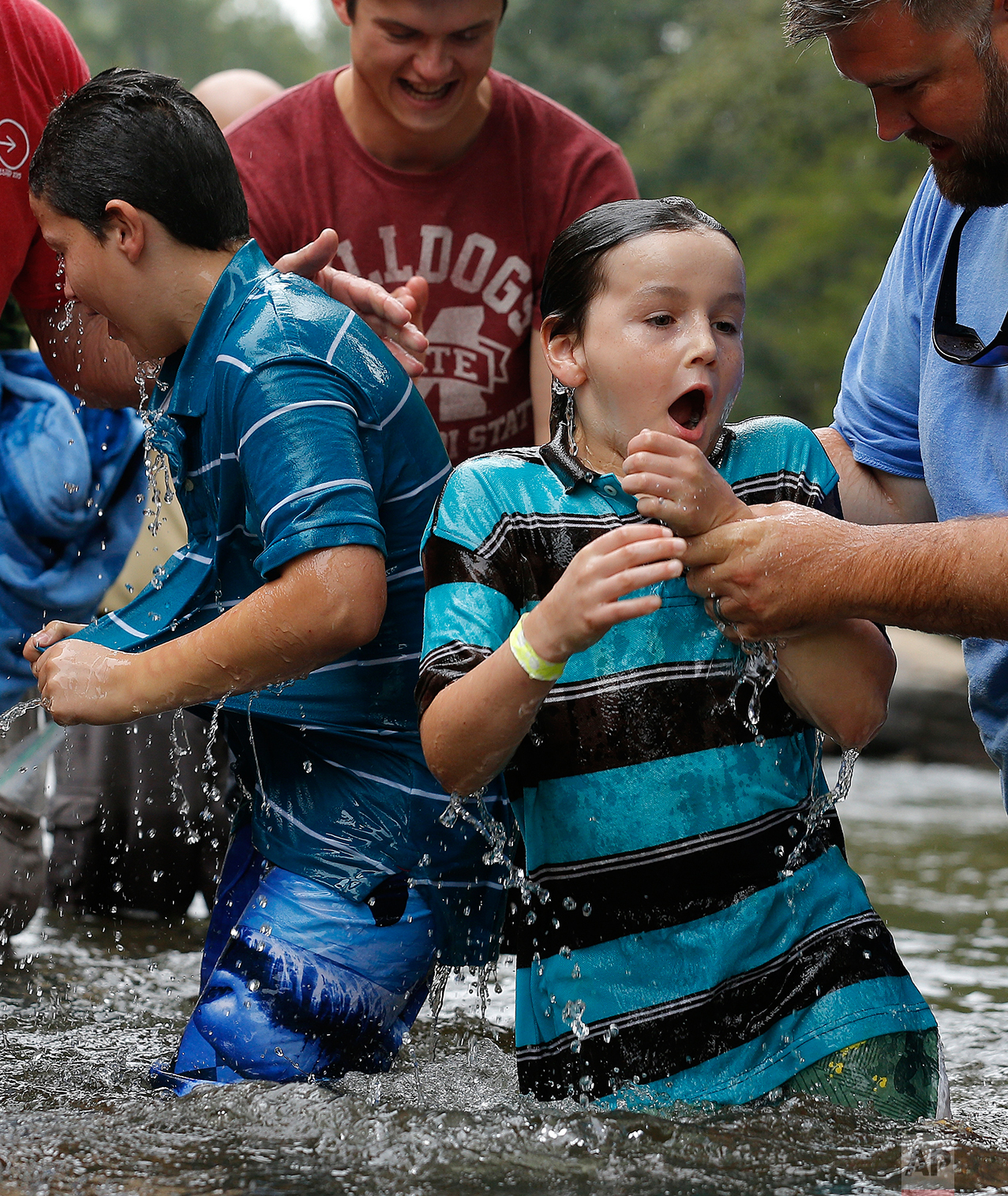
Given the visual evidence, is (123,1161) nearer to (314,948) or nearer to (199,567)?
(314,948)

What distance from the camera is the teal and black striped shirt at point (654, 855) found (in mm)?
2367

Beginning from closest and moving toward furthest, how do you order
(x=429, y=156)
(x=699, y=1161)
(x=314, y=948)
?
1. (x=699, y=1161)
2. (x=314, y=948)
3. (x=429, y=156)

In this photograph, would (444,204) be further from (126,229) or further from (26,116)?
(126,229)

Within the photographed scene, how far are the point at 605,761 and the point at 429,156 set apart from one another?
6.76 ft

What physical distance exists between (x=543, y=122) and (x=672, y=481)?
6.71ft

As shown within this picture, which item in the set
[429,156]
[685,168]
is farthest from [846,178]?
[429,156]

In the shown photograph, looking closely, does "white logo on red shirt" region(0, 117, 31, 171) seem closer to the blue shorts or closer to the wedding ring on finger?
the blue shorts

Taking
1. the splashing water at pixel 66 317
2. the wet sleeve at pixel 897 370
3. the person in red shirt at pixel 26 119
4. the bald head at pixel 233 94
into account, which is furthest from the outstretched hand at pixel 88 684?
the bald head at pixel 233 94

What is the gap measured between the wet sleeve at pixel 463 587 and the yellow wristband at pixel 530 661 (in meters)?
0.15

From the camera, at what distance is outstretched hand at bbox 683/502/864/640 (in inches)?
94.1

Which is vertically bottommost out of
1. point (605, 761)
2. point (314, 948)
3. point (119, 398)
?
point (314, 948)

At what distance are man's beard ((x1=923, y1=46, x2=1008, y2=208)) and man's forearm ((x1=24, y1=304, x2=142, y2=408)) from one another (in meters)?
1.77

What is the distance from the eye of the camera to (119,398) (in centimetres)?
355

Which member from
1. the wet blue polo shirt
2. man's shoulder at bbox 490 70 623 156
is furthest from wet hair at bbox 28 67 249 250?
man's shoulder at bbox 490 70 623 156
